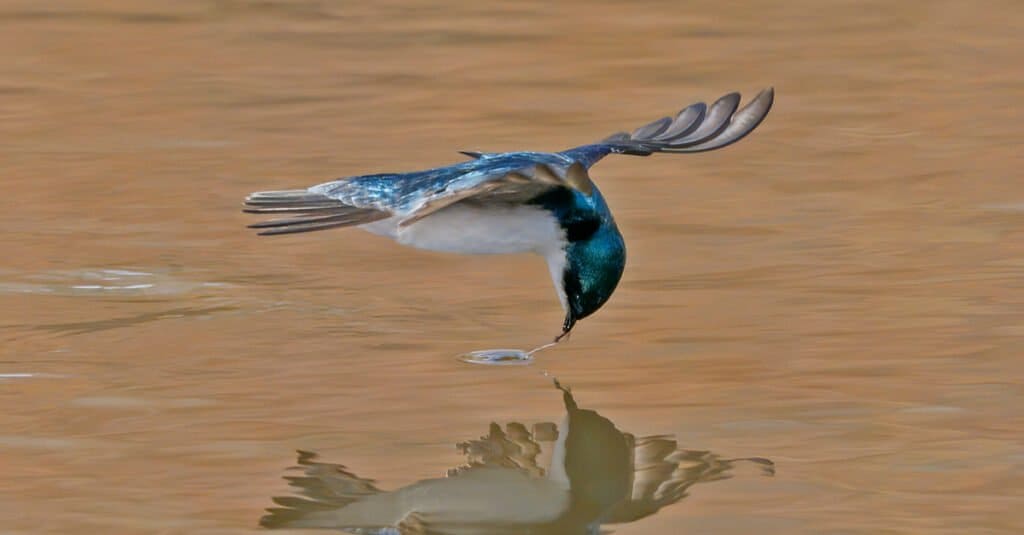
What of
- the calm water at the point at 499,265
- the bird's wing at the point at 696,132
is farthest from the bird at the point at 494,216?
the bird's wing at the point at 696,132

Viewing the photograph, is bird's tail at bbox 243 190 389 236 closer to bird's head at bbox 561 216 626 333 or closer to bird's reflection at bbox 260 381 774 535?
bird's head at bbox 561 216 626 333

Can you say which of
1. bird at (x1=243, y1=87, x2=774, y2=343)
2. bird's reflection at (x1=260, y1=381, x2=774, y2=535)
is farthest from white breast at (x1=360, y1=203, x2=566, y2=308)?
bird's reflection at (x1=260, y1=381, x2=774, y2=535)

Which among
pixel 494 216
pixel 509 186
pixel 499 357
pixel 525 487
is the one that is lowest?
pixel 525 487

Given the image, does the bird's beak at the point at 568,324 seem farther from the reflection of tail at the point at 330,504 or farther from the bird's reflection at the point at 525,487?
the reflection of tail at the point at 330,504

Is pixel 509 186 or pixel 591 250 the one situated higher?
pixel 509 186

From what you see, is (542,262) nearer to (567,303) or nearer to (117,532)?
(567,303)

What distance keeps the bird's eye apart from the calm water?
524mm

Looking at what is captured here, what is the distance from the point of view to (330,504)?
544 centimetres

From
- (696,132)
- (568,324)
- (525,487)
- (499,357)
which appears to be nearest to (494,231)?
(568,324)

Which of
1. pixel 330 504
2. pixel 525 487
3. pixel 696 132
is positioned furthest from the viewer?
pixel 696 132

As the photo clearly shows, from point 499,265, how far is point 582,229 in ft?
6.29

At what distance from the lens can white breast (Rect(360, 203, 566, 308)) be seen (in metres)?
6.50

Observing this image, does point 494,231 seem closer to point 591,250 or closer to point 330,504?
point 591,250

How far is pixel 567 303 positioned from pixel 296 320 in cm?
128
